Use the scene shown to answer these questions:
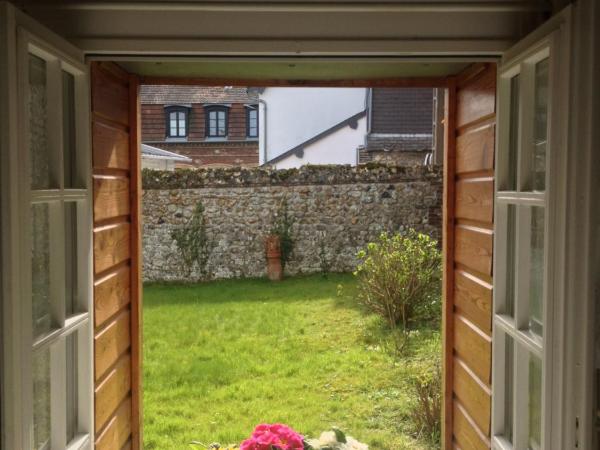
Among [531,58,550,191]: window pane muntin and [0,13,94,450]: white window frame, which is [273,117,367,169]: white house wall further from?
[531,58,550,191]: window pane muntin

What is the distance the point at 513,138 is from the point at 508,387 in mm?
807

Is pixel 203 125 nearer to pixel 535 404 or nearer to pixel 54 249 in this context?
pixel 54 249

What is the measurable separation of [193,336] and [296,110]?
1262cm

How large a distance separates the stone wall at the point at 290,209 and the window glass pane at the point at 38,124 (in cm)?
819

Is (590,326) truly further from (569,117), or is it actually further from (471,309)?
(471,309)

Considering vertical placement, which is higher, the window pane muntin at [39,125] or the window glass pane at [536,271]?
the window pane muntin at [39,125]

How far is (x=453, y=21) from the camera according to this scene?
1.94 m

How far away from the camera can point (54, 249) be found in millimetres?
1922

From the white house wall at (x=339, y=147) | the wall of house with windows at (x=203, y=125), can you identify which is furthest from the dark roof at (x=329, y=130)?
the wall of house with windows at (x=203, y=125)

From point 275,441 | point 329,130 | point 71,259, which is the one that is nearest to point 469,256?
point 275,441

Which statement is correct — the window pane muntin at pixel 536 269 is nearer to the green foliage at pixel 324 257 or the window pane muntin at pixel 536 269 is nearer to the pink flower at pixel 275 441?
the pink flower at pixel 275 441

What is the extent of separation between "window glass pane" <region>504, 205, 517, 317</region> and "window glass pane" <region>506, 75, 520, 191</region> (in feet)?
0.29

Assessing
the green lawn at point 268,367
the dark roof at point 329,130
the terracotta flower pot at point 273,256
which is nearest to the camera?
the green lawn at point 268,367

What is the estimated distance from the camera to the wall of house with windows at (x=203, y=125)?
64.9 ft
